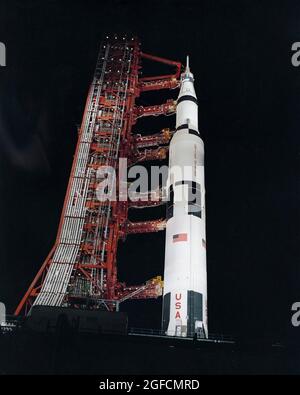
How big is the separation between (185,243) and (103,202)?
11.2 m

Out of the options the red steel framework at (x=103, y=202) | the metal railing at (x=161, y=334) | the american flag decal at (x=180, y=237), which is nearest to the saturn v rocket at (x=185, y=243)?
the american flag decal at (x=180, y=237)

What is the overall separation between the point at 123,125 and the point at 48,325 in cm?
2199

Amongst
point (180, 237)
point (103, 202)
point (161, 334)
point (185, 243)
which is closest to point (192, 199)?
point (180, 237)

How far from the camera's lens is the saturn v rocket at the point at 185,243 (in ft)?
89.9

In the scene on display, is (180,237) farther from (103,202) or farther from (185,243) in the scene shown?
(103,202)

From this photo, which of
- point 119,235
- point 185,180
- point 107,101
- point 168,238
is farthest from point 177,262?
point 107,101

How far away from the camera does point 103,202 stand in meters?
38.6

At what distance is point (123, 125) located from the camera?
141ft

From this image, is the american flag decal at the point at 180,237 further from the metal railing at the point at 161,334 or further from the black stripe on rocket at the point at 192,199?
the metal railing at the point at 161,334

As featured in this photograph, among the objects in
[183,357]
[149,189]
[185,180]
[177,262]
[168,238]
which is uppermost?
[149,189]

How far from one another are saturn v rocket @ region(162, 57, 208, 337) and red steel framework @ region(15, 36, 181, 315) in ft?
22.2

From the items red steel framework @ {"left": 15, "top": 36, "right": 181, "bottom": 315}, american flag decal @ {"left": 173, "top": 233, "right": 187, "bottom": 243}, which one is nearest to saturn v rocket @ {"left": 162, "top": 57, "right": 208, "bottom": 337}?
american flag decal @ {"left": 173, "top": 233, "right": 187, "bottom": 243}

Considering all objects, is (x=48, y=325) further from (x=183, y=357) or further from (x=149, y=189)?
(x=149, y=189)

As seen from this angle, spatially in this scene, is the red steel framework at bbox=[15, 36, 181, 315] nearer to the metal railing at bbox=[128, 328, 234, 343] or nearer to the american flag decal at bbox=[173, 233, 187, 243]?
the metal railing at bbox=[128, 328, 234, 343]
